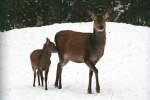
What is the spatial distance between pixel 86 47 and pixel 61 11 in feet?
64.7

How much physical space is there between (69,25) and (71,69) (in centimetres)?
630

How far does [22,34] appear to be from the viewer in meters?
22.5

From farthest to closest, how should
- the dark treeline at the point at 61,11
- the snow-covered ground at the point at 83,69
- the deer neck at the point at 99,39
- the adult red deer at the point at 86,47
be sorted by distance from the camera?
1. the dark treeline at the point at 61,11
2. the deer neck at the point at 99,39
3. the adult red deer at the point at 86,47
4. the snow-covered ground at the point at 83,69

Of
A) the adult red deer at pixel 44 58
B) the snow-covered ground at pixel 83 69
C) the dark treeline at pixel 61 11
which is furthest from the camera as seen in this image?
the dark treeline at pixel 61 11

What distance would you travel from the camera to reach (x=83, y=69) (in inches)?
671

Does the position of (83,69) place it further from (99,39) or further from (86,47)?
(99,39)

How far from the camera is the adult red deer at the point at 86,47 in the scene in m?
13.6

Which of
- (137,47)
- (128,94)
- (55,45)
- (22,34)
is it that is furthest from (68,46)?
(22,34)

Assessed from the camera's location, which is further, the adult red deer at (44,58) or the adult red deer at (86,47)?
the adult red deer at (44,58)

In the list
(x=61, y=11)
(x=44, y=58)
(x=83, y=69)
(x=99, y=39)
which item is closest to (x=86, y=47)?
(x=99, y=39)

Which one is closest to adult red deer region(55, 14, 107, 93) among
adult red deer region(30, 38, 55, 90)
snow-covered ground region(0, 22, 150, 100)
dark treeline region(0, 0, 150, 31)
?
adult red deer region(30, 38, 55, 90)

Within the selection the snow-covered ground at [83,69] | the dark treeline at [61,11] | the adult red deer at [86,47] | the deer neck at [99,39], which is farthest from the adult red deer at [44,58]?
the dark treeline at [61,11]

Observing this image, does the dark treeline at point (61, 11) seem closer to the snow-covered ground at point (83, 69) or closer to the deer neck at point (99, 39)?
the snow-covered ground at point (83, 69)

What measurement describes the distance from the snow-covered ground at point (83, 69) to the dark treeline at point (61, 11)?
9365 mm
